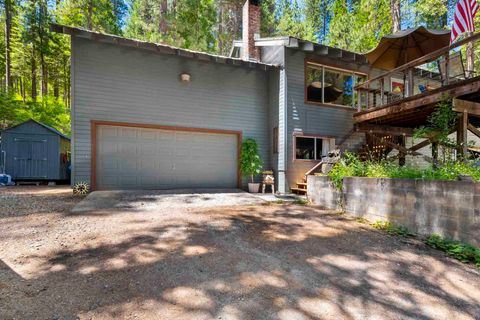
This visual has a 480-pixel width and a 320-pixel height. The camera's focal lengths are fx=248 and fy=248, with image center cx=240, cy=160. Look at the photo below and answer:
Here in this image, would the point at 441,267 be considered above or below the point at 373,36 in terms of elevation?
below

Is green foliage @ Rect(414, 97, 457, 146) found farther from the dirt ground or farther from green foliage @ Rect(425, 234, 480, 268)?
the dirt ground

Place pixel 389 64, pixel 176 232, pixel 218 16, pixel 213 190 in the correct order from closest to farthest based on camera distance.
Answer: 1. pixel 176 232
2. pixel 389 64
3. pixel 213 190
4. pixel 218 16

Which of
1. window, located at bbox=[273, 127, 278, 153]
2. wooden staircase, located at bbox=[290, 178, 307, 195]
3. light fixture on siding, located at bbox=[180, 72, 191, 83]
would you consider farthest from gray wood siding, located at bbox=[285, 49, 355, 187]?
light fixture on siding, located at bbox=[180, 72, 191, 83]

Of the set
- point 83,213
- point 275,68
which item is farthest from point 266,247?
point 275,68

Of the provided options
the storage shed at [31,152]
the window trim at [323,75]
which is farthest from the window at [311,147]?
the storage shed at [31,152]

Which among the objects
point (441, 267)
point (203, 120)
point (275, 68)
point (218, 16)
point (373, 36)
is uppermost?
point (218, 16)

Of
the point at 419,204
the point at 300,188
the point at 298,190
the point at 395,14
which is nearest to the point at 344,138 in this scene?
the point at 300,188

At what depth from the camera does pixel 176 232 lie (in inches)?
154

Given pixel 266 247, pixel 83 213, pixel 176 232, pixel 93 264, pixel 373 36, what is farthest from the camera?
pixel 373 36

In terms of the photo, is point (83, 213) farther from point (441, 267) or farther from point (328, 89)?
point (328, 89)

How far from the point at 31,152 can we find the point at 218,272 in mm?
11379

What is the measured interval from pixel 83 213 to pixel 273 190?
5863 millimetres

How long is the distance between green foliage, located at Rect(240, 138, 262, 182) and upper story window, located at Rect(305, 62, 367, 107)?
8.60 ft

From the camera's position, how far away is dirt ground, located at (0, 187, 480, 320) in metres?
2.13
